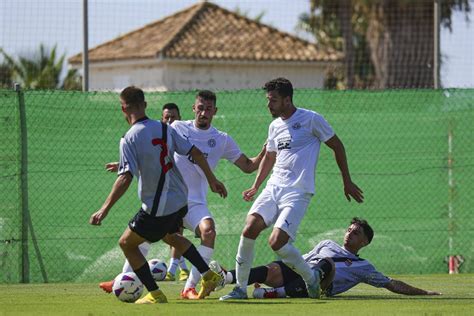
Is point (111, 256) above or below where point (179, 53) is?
below

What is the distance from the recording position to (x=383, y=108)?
16.8 meters

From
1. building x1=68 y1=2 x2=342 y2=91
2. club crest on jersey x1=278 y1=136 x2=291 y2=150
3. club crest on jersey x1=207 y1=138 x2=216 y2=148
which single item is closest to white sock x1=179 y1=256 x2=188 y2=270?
club crest on jersey x1=207 y1=138 x2=216 y2=148

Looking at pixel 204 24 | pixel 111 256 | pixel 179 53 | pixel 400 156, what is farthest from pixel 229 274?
pixel 204 24

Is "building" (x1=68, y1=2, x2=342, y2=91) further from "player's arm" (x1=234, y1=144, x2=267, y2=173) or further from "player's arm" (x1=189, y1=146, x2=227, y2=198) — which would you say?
"player's arm" (x1=189, y1=146, x2=227, y2=198)

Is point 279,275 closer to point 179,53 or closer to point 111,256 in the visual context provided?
point 111,256

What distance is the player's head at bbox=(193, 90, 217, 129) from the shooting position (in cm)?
1292

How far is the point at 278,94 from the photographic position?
39.7 feet

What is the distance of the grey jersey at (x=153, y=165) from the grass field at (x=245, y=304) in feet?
2.93

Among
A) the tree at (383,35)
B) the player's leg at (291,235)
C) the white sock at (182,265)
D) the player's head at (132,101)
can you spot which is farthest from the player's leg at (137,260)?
the tree at (383,35)

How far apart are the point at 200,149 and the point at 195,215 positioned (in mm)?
722

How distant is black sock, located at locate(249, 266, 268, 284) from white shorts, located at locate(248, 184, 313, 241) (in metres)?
0.56

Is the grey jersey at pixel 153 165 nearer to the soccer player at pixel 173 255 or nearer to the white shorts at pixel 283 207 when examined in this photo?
the white shorts at pixel 283 207

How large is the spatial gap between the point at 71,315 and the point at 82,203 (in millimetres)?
5466

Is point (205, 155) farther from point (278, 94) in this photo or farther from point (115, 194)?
point (115, 194)
